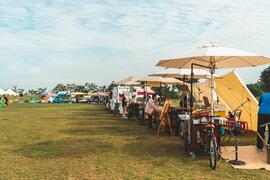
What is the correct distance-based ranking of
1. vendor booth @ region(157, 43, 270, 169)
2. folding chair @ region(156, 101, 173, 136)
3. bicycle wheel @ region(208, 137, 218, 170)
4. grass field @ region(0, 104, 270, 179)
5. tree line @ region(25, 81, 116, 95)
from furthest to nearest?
tree line @ region(25, 81, 116, 95), folding chair @ region(156, 101, 173, 136), vendor booth @ region(157, 43, 270, 169), bicycle wheel @ region(208, 137, 218, 170), grass field @ region(0, 104, 270, 179)

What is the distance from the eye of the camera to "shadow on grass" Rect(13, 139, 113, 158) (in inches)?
360

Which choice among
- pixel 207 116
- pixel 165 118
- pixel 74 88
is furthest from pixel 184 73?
pixel 74 88

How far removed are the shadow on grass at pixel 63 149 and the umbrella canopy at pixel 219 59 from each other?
2892mm

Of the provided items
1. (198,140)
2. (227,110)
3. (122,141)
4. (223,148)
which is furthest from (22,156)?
(227,110)

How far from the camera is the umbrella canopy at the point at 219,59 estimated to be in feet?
27.6

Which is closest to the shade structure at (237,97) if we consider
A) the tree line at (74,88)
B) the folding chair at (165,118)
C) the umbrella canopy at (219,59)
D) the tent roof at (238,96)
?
the tent roof at (238,96)

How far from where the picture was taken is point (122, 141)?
11.3 m

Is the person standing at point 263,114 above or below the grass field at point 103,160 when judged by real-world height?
above

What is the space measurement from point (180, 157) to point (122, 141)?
297 cm

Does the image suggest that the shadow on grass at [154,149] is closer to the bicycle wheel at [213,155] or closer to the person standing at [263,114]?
the bicycle wheel at [213,155]

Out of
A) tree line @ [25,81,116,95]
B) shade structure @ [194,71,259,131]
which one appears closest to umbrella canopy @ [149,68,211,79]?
shade structure @ [194,71,259,131]

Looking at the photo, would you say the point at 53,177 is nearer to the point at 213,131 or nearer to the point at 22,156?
the point at 22,156

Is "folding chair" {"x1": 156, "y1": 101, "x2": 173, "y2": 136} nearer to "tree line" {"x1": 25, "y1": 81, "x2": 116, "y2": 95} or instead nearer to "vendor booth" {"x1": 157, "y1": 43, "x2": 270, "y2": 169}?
"vendor booth" {"x1": 157, "y1": 43, "x2": 270, "y2": 169}

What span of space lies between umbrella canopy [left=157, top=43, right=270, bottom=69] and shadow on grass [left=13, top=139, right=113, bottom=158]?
2.89 m
